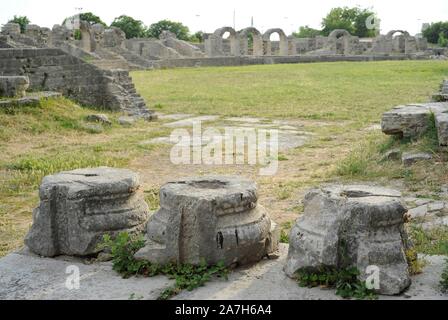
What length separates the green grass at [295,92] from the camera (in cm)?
1404

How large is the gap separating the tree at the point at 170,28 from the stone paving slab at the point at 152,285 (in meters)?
78.6

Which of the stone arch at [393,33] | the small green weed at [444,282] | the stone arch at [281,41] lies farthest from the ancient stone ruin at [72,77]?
the stone arch at [393,33]

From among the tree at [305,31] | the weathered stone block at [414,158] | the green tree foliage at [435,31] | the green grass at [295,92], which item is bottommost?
the weathered stone block at [414,158]

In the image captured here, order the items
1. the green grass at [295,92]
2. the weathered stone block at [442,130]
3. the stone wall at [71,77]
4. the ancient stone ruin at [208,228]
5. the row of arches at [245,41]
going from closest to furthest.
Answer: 1. the ancient stone ruin at [208,228]
2. the weathered stone block at [442,130]
3. the stone wall at [71,77]
4. the green grass at [295,92]
5. the row of arches at [245,41]

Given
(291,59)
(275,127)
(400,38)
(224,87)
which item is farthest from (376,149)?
(400,38)

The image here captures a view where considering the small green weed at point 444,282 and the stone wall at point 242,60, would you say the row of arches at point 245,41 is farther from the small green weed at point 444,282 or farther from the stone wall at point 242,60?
the small green weed at point 444,282

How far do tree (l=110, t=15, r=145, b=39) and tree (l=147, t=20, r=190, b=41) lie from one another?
276 inches

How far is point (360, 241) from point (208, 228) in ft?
3.01

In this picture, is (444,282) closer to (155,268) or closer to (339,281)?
(339,281)

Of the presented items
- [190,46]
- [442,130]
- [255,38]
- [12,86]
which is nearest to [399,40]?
[255,38]

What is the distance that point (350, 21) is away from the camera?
7769 cm

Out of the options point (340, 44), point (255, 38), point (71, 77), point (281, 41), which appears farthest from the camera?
point (340, 44)

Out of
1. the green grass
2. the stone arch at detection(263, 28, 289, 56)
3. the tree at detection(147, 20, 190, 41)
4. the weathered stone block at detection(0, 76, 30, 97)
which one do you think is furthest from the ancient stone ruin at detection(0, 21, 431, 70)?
the tree at detection(147, 20, 190, 41)

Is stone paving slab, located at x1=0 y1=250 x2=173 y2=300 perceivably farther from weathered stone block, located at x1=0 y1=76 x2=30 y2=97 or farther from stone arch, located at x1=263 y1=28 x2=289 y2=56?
stone arch, located at x1=263 y1=28 x2=289 y2=56
